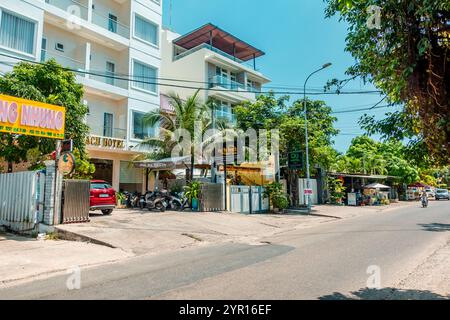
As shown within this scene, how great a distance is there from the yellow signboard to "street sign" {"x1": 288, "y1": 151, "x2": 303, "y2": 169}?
14989mm

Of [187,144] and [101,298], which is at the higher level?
[187,144]

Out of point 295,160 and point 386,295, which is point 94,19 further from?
point 386,295

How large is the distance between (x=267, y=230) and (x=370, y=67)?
10063 millimetres

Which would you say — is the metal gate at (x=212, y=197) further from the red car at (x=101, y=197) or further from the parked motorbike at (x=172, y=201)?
the red car at (x=101, y=197)

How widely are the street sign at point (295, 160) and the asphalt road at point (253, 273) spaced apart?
39.8ft

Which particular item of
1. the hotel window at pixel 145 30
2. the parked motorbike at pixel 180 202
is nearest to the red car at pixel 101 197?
the parked motorbike at pixel 180 202

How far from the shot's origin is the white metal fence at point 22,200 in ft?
36.7

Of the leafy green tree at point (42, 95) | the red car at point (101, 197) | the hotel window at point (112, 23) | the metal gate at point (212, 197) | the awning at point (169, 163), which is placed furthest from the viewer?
the hotel window at point (112, 23)

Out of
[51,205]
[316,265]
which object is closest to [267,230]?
[316,265]

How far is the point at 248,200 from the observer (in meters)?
20.7
